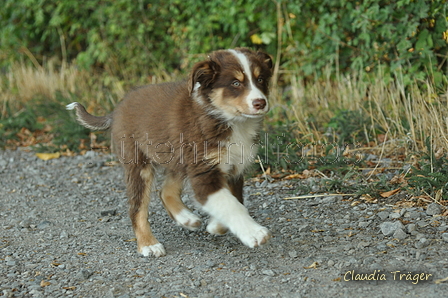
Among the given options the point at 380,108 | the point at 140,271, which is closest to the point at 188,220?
the point at 140,271

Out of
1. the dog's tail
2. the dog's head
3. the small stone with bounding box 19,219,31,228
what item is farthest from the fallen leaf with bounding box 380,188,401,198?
the small stone with bounding box 19,219,31,228

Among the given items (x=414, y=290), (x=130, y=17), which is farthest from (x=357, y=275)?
(x=130, y=17)

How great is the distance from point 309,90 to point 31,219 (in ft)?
15.4

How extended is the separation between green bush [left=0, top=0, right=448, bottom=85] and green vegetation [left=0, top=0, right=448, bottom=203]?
2 centimetres

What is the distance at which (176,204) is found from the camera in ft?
15.5

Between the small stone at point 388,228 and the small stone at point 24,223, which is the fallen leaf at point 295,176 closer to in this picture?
the small stone at point 388,228

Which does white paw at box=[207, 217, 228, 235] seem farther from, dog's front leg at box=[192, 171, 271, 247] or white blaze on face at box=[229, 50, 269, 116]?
white blaze on face at box=[229, 50, 269, 116]

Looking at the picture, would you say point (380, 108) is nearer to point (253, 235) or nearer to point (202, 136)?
point (202, 136)

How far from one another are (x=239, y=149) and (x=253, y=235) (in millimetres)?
770

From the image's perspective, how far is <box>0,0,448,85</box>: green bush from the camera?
698 centimetres

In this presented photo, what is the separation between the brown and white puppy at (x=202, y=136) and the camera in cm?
407

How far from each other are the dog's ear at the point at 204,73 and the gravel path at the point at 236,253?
4.02 feet

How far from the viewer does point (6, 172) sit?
6.86 metres

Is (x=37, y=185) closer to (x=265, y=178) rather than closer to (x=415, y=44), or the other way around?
(x=265, y=178)
